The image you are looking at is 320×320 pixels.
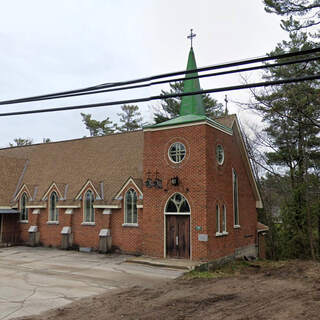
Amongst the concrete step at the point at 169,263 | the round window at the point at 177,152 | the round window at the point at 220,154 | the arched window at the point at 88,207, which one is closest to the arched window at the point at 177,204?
the round window at the point at 177,152

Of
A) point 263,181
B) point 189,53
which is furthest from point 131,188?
point 263,181

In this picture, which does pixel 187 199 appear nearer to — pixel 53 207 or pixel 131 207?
pixel 131 207

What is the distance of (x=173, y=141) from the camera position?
17.5 m

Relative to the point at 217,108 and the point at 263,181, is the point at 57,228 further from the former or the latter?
the point at 217,108

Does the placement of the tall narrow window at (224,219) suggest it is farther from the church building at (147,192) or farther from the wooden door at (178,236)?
the wooden door at (178,236)

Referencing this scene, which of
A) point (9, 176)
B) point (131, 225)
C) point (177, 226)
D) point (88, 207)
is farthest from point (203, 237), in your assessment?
point (9, 176)

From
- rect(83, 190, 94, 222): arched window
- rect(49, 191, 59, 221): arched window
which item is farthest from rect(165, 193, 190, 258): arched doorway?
rect(49, 191, 59, 221): arched window

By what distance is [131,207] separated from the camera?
19.5 meters

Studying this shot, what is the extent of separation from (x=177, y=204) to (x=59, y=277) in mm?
6384

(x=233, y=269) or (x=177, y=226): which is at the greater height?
(x=177, y=226)

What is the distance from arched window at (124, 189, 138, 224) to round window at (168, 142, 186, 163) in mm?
3392

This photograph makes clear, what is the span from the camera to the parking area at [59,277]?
10.2 meters

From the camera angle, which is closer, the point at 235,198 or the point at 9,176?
the point at 235,198

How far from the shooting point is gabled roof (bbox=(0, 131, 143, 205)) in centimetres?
2153
